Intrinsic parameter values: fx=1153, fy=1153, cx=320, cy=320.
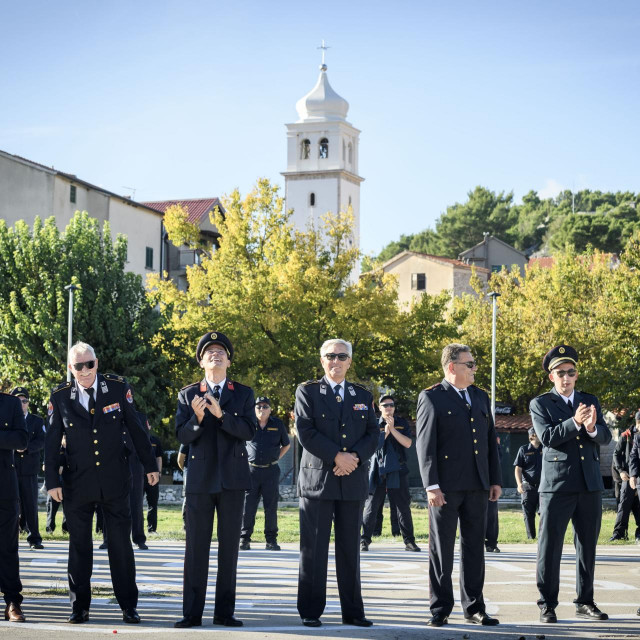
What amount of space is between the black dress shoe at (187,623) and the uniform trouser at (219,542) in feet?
0.61

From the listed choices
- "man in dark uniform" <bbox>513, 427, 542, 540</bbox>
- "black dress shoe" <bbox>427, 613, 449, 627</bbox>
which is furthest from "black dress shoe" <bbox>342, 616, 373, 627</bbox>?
"man in dark uniform" <bbox>513, 427, 542, 540</bbox>

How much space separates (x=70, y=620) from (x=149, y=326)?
3470 centimetres

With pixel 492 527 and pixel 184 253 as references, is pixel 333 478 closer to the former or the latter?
pixel 492 527

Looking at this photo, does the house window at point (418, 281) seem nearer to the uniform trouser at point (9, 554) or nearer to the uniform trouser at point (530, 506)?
the uniform trouser at point (530, 506)

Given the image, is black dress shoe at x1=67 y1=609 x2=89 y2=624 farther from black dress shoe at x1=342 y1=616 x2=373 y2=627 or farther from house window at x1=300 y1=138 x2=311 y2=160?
house window at x1=300 y1=138 x2=311 y2=160

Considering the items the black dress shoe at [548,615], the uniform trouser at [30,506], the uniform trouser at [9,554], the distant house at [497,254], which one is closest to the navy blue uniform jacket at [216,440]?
the uniform trouser at [9,554]

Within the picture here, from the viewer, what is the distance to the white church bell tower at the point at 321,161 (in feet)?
304

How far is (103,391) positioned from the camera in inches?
376

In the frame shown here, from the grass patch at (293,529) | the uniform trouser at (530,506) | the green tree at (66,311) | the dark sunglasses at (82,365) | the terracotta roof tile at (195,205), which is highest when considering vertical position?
the terracotta roof tile at (195,205)

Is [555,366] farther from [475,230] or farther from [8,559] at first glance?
[475,230]

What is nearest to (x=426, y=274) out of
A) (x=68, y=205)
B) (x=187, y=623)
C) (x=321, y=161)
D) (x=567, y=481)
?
(x=321, y=161)

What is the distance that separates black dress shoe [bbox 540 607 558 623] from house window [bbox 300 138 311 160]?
8651 centimetres

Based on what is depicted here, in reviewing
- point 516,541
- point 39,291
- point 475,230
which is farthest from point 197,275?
point 475,230

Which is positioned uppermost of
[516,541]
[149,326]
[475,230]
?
[475,230]
